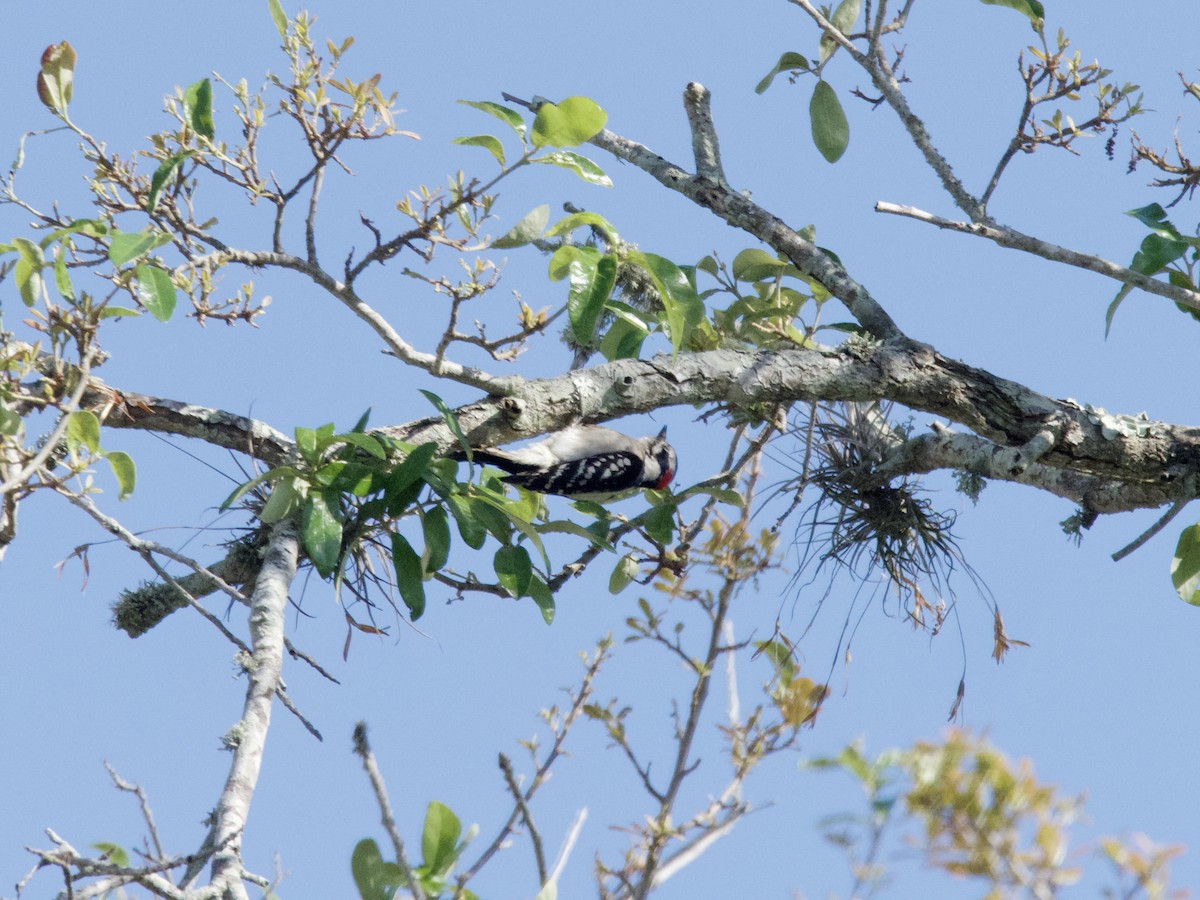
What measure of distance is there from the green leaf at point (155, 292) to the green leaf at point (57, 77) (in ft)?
1.83

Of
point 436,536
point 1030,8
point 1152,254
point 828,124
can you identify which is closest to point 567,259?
point 436,536

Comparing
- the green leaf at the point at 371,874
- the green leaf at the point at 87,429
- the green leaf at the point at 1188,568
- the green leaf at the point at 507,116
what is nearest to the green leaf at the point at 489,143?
the green leaf at the point at 507,116

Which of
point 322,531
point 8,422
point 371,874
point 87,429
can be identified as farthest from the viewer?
point 322,531

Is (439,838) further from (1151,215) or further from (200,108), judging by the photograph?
(1151,215)

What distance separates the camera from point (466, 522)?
3062mm

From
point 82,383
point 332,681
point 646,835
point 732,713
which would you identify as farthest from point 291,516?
point 732,713

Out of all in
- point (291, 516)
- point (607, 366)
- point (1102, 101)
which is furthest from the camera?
point (1102, 101)

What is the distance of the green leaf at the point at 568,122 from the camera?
9.00 ft

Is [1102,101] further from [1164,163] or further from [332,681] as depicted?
[332,681]

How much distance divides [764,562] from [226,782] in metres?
2.26

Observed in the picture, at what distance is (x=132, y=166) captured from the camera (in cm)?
294

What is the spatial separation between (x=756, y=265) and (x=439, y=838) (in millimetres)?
2182

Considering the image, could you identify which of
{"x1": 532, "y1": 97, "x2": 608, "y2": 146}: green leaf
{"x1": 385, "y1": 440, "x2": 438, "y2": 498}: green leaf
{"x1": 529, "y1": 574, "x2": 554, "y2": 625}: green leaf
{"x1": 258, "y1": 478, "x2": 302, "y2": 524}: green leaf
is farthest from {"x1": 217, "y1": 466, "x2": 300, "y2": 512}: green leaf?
{"x1": 532, "y1": 97, "x2": 608, "y2": 146}: green leaf

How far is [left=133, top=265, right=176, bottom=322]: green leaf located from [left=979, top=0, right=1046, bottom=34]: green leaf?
8.00ft
